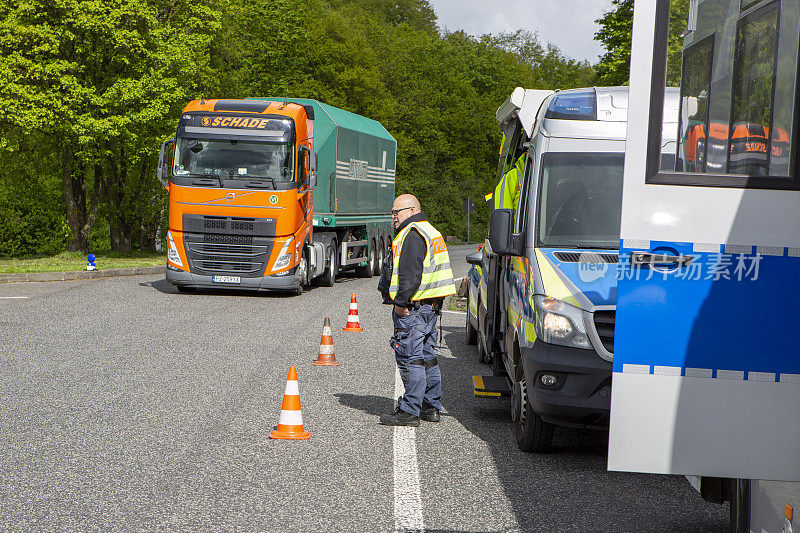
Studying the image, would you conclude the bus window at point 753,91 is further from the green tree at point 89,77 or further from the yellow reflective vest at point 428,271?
the green tree at point 89,77

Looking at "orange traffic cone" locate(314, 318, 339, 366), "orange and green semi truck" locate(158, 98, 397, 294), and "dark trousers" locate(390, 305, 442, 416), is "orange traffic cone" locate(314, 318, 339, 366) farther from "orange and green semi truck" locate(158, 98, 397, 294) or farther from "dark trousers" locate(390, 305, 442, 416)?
"orange and green semi truck" locate(158, 98, 397, 294)

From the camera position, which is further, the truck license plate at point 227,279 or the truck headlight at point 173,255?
the truck headlight at point 173,255

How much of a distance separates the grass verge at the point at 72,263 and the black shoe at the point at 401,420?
56.7 ft

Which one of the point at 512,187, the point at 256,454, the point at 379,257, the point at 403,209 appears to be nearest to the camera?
the point at 256,454

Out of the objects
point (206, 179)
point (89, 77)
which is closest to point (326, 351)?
point (206, 179)

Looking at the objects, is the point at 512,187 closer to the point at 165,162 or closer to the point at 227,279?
the point at 227,279

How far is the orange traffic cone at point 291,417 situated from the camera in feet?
24.0

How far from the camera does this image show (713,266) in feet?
12.3

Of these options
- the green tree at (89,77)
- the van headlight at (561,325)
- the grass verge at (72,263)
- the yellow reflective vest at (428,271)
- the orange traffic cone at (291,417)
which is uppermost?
the green tree at (89,77)

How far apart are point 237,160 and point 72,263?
1032 centimetres

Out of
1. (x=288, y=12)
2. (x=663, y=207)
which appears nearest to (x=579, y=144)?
(x=663, y=207)

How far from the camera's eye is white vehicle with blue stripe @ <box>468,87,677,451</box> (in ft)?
21.5

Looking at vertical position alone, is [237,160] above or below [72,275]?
above

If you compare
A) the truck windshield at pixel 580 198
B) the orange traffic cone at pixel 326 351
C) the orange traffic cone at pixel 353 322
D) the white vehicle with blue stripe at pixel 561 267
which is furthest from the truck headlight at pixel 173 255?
the truck windshield at pixel 580 198
